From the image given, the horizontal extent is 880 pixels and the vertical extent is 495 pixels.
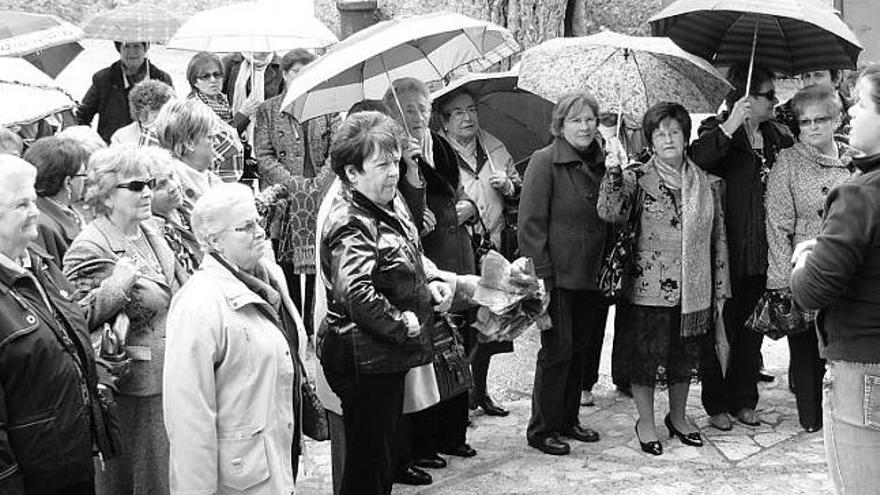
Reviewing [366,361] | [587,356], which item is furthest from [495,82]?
[366,361]

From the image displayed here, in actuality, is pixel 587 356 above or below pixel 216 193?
below

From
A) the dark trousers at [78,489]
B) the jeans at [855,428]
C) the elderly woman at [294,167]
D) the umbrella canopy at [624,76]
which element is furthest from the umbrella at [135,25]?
the jeans at [855,428]

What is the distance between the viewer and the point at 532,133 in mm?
7488

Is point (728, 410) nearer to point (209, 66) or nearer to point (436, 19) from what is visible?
point (436, 19)

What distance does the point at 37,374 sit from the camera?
3.71m

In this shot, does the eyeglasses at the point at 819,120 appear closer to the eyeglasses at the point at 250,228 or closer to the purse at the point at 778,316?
the purse at the point at 778,316

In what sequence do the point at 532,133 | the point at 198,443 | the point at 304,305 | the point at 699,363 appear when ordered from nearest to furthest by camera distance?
the point at 198,443 < the point at 699,363 < the point at 532,133 < the point at 304,305

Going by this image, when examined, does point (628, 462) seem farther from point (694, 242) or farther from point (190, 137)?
point (190, 137)

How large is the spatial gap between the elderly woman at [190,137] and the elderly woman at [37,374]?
1.44 m

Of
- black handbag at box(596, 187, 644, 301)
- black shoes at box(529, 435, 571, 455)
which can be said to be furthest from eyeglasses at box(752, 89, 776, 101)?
black shoes at box(529, 435, 571, 455)

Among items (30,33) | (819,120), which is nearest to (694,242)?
(819,120)

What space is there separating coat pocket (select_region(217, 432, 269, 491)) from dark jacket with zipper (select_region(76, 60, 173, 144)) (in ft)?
14.9

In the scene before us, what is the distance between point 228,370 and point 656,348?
9.61ft

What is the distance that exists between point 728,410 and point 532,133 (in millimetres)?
2095
